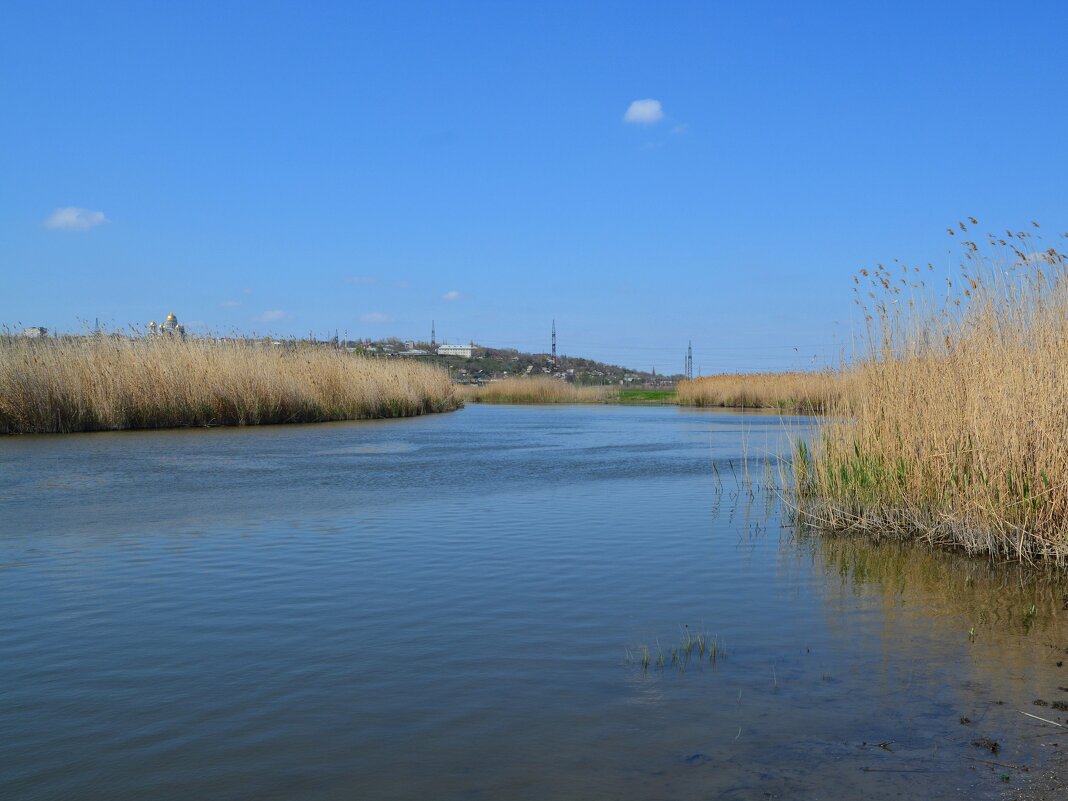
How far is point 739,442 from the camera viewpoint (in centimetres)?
1909

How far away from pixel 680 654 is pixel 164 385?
1753 centimetres

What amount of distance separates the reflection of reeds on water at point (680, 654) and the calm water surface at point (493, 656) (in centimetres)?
6

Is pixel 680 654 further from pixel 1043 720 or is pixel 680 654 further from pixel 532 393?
pixel 532 393

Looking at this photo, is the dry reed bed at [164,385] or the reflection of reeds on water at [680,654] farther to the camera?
the dry reed bed at [164,385]

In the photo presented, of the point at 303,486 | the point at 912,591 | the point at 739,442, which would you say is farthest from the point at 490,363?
the point at 912,591

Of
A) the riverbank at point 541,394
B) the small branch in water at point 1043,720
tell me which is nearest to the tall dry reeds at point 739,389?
the riverbank at point 541,394

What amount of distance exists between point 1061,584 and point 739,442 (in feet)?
42.7

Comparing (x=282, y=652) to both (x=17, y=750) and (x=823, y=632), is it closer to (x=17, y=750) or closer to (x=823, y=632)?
(x=17, y=750)

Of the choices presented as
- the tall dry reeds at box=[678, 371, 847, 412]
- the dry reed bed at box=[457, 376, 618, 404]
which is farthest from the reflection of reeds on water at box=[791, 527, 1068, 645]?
the dry reed bed at box=[457, 376, 618, 404]

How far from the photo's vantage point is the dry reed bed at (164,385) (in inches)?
697

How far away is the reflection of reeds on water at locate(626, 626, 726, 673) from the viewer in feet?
14.5

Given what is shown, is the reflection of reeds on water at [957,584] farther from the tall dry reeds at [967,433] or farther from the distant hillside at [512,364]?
the distant hillside at [512,364]

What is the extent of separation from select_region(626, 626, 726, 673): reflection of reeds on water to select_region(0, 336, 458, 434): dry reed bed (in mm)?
16637

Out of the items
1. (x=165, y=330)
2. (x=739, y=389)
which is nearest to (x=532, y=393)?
(x=739, y=389)
